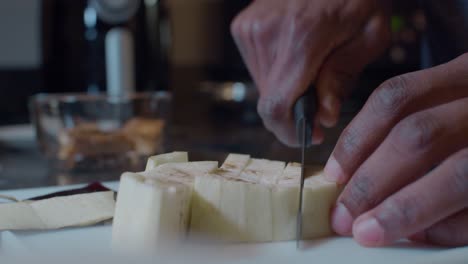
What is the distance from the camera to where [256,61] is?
1000 millimetres

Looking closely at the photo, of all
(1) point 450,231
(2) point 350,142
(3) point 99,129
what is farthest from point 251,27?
(1) point 450,231

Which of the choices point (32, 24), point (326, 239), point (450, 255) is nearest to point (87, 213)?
point (326, 239)

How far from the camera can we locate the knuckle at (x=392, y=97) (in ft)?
1.73

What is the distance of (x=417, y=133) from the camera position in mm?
498

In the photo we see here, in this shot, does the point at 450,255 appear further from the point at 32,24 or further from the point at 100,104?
the point at 32,24

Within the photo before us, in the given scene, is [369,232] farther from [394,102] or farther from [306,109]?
[306,109]

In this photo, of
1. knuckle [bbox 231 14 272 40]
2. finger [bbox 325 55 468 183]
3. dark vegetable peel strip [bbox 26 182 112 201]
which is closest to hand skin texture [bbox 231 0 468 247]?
finger [bbox 325 55 468 183]

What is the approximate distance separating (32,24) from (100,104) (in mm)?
784

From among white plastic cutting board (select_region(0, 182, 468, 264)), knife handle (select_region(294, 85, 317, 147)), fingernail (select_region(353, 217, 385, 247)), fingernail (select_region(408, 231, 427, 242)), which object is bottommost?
white plastic cutting board (select_region(0, 182, 468, 264))

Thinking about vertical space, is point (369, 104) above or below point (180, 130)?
above

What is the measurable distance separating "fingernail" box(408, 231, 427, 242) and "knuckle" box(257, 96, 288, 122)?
31 cm

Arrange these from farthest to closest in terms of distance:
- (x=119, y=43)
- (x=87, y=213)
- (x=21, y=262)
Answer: (x=119, y=43), (x=87, y=213), (x=21, y=262)

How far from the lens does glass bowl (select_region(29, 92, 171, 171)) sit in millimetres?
1049

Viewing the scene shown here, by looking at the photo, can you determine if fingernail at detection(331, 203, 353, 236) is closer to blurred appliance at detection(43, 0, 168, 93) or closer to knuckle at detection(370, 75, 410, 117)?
knuckle at detection(370, 75, 410, 117)
